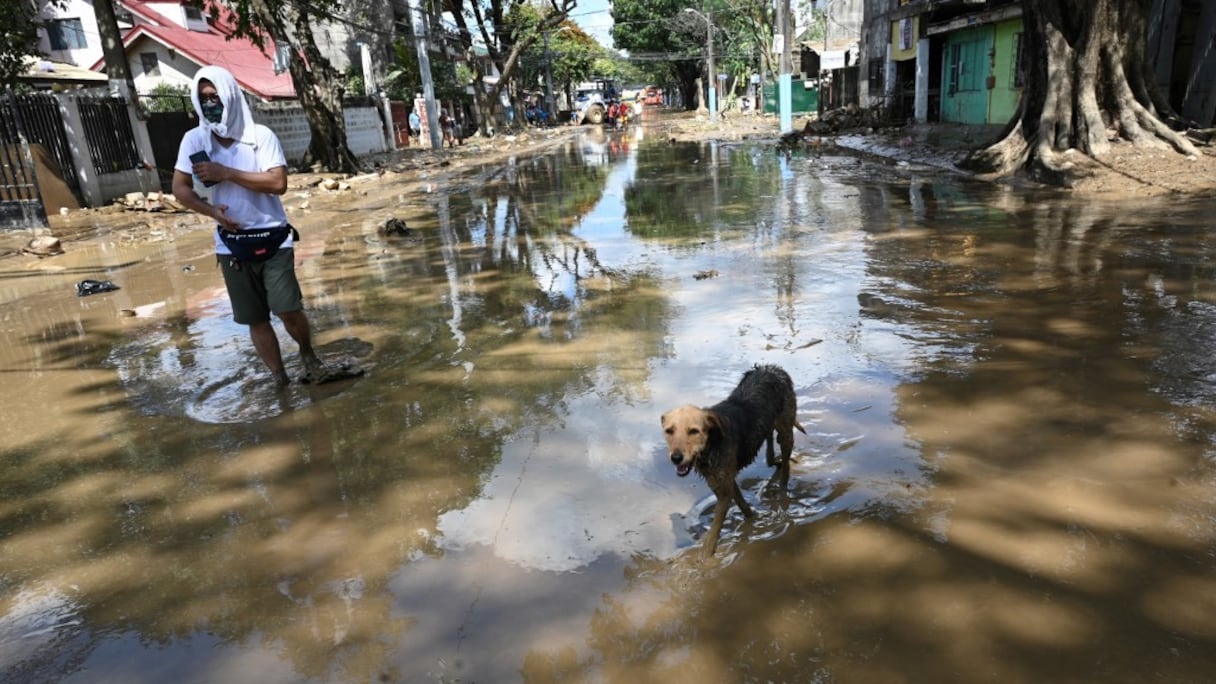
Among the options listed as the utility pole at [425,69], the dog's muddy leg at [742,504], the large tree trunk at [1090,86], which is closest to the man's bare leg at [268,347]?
the dog's muddy leg at [742,504]

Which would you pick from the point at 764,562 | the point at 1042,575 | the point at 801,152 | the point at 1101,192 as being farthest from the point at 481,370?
the point at 801,152

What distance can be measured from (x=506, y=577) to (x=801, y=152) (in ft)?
64.0

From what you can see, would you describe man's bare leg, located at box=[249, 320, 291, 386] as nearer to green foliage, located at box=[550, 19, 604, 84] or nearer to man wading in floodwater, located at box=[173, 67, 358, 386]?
man wading in floodwater, located at box=[173, 67, 358, 386]

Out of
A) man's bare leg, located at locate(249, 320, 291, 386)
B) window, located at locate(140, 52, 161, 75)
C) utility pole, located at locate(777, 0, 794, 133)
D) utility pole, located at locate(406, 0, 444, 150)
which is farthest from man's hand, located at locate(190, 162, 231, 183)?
window, located at locate(140, 52, 161, 75)

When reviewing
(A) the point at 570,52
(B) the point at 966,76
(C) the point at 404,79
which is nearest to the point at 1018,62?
(B) the point at 966,76

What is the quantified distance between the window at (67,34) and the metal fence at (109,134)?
29.4 m

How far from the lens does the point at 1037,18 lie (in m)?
12.4

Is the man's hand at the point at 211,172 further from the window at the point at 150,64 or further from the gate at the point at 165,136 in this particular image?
the window at the point at 150,64

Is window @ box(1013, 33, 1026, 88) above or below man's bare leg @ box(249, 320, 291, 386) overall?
above

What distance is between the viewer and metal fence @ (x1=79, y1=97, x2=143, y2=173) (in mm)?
15617

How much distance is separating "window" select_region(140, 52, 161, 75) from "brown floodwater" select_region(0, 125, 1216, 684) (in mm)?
32684

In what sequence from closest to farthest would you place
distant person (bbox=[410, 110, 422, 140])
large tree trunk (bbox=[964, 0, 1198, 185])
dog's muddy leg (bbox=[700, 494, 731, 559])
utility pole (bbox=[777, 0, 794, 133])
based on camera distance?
dog's muddy leg (bbox=[700, 494, 731, 559]) → large tree trunk (bbox=[964, 0, 1198, 185]) → utility pole (bbox=[777, 0, 794, 133]) → distant person (bbox=[410, 110, 422, 140])

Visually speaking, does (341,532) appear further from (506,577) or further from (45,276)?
(45,276)

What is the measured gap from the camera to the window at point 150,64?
34188 millimetres
